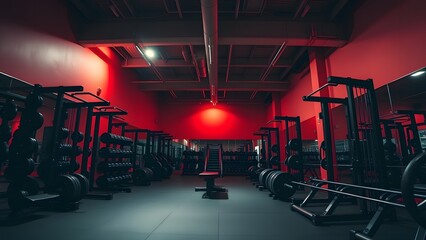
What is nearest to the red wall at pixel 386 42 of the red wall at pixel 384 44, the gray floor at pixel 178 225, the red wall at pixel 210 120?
the red wall at pixel 384 44

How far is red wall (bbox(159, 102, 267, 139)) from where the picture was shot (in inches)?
448

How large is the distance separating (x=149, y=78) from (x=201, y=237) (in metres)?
8.42

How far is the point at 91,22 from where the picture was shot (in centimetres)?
548

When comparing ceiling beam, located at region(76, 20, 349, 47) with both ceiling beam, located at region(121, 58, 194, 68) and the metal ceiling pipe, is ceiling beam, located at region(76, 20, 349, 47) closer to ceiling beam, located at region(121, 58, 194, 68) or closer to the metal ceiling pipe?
the metal ceiling pipe

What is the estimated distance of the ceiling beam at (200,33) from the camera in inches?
201

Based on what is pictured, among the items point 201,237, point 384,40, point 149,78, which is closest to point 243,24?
point 384,40

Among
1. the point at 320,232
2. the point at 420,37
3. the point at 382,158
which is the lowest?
the point at 320,232

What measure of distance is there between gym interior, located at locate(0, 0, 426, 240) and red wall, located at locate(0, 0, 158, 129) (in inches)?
1.0

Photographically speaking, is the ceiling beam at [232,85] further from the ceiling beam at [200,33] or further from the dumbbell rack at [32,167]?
the dumbbell rack at [32,167]

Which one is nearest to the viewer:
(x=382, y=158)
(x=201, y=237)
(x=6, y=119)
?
(x=201, y=237)

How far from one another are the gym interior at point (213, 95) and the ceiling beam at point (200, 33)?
30 mm

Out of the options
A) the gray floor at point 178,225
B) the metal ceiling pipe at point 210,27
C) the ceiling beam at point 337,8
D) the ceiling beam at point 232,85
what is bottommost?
the gray floor at point 178,225

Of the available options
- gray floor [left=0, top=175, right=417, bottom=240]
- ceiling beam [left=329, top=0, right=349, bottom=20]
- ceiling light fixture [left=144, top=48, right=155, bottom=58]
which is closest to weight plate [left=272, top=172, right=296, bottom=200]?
gray floor [left=0, top=175, right=417, bottom=240]

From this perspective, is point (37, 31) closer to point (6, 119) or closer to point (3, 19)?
point (3, 19)
